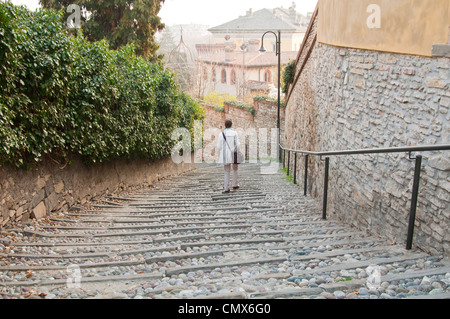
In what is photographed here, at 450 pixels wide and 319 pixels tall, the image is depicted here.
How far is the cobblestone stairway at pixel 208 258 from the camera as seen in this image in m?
2.99

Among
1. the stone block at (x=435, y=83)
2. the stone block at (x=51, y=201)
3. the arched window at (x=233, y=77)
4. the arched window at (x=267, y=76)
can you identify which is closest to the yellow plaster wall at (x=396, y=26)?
the stone block at (x=435, y=83)

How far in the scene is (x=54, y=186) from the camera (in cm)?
610

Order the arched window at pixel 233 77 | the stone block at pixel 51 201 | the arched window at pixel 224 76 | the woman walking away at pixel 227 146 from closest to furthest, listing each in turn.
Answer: the stone block at pixel 51 201 < the woman walking away at pixel 227 146 < the arched window at pixel 233 77 < the arched window at pixel 224 76

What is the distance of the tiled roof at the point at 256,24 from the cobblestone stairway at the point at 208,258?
49330 millimetres

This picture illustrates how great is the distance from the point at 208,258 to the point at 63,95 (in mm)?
3294

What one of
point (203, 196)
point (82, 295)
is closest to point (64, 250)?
point (82, 295)

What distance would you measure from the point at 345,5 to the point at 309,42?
15.0ft

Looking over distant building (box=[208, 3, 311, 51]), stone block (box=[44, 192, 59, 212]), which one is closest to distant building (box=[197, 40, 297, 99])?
distant building (box=[208, 3, 311, 51])

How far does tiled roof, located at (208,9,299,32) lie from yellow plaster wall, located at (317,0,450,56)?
156ft

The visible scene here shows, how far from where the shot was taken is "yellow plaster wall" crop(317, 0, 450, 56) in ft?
12.6

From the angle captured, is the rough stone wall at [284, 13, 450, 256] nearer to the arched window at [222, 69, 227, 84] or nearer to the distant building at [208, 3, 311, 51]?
the arched window at [222, 69, 227, 84]

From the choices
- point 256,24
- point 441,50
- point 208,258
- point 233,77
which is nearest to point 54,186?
point 208,258

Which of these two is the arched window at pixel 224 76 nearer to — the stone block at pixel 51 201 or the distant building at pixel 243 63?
the distant building at pixel 243 63

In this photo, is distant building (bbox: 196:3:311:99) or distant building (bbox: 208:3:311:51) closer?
distant building (bbox: 196:3:311:99)
